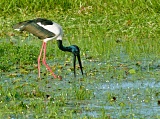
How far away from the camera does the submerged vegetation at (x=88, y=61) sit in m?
7.32

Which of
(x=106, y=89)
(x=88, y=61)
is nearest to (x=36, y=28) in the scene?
(x=88, y=61)

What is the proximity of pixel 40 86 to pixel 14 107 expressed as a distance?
1.56 metres

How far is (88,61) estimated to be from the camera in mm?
10414

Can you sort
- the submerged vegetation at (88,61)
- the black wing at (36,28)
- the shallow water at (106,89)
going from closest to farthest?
the shallow water at (106,89)
the submerged vegetation at (88,61)
the black wing at (36,28)

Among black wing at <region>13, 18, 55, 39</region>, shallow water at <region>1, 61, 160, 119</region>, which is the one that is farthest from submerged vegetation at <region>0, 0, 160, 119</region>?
black wing at <region>13, 18, 55, 39</region>

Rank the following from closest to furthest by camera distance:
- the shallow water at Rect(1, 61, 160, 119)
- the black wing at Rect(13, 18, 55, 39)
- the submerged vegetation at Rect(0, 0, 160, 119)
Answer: the shallow water at Rect(1, 61, 160, 119), the submerged vegetation at Rect(0, 0, 160, 119), the black wing at Rect(13, 18, 55, 39)

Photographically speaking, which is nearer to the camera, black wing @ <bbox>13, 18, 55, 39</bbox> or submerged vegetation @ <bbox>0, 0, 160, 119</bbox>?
submerged vegetation @ <bbox>0, 0, 160, 119</bbox>

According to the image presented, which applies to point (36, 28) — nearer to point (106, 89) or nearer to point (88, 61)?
point (88, 61)

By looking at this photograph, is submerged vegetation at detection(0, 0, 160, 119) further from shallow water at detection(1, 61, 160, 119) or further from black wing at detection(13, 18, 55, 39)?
black wing at detection(13, 18, 55, 39)

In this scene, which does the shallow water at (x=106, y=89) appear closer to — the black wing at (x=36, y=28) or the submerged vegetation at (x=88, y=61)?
the submerged vegetation at (x=88, y=61)

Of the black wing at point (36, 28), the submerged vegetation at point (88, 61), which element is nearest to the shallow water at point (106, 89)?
the submerged vegetation at point (88, 61)

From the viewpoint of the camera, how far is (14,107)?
7188mm

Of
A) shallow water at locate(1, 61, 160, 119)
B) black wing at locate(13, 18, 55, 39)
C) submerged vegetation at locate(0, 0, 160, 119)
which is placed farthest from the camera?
black wing at locate(13, 18, 55, 39)

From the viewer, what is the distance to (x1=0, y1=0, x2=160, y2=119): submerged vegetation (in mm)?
7322
